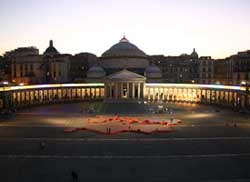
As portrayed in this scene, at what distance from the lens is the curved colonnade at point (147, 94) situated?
296 feet

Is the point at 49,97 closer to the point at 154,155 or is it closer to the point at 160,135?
the point at 160,135

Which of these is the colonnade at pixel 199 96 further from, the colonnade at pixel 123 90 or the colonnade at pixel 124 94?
the colonnade at pixel 123 90

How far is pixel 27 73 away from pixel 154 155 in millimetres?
121717

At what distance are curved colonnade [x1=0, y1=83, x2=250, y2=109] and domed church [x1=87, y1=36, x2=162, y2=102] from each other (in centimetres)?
499

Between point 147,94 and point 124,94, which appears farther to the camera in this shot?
point 147,94

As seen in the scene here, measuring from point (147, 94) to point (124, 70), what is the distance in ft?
56.9

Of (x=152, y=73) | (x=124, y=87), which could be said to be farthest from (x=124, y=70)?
(x=152, y=73)

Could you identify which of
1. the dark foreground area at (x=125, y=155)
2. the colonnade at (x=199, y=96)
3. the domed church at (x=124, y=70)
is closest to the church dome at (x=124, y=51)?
the domed church at (x=124, y=70)

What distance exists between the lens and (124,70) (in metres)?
108

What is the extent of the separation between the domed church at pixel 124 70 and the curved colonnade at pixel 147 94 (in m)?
4.99

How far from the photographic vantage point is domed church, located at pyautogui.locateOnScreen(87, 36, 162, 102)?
333ft

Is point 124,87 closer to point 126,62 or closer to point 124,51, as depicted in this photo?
point 126,62

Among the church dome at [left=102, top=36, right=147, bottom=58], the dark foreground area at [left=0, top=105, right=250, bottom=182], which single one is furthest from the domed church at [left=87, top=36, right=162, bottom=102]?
the dark foreground area at [left=0, top=105, right=250, bottom=182]

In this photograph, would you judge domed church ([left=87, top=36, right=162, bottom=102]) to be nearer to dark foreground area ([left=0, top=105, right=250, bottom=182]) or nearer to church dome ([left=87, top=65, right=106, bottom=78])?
church dome ([left=87, top=65, right=106, bottom=78])
